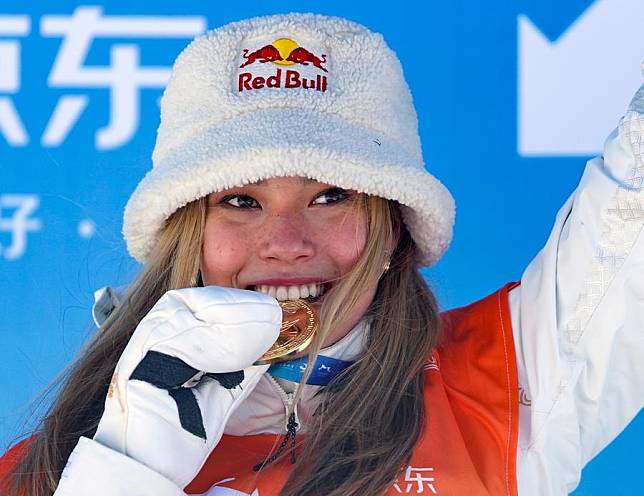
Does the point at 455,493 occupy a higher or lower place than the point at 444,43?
lower

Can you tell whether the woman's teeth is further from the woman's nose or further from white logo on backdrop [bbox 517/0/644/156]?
white logo on backdrop [bbox 517/0/644/156]

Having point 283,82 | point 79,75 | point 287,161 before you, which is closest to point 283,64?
point 283,82

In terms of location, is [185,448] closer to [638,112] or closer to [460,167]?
[638,112]

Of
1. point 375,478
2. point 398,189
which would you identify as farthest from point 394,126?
point 375,478

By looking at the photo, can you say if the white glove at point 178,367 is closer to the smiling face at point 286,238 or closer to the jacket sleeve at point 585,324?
the smiling face at point 286,238

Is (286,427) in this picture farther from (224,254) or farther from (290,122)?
(290,122)

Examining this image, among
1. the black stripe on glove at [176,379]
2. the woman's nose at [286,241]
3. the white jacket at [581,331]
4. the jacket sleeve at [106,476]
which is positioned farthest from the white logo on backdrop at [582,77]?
the jacket sleeve at [106,476]

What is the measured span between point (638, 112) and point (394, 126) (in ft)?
1.30

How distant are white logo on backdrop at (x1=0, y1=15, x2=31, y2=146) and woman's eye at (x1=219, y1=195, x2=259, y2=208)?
0.75 meters

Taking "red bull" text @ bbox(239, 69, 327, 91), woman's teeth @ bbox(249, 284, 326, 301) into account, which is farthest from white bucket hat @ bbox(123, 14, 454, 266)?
woman's teeth @ bbox(249, 284, 326, 301)

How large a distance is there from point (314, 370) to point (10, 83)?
3.32 feet

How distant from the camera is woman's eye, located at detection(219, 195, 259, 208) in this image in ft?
6.48

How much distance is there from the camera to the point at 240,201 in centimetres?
198

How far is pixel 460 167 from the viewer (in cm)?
256
